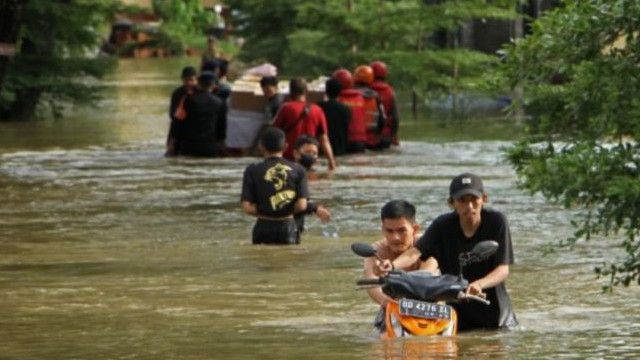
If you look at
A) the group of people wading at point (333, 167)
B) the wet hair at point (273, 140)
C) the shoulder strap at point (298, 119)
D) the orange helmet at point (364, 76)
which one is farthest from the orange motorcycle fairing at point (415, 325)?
the orange helmet at point (364, 76)

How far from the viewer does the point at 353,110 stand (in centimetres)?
3161

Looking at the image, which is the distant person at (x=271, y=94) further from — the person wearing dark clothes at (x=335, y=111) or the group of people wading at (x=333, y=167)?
the person wearing dark clothes at (x=335, y=111)

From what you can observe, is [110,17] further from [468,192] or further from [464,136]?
[468,192]

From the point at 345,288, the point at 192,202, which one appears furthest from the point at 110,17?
the point at 345,288

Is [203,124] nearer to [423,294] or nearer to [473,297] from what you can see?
[473,297]

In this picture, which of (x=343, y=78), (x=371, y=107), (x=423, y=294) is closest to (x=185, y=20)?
(x=371, y=107)

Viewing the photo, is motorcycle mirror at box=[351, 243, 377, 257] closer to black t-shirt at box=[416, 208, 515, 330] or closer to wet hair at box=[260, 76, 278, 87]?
black t-shirt at box=[416, 208, 515, 330]

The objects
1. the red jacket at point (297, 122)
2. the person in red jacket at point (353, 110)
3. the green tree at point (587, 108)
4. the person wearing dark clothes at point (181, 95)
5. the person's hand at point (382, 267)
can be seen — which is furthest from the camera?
the person wearing dark clothes at point (181, 95)

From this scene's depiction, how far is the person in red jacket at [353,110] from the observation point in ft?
102

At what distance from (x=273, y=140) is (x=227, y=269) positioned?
3.94 ft

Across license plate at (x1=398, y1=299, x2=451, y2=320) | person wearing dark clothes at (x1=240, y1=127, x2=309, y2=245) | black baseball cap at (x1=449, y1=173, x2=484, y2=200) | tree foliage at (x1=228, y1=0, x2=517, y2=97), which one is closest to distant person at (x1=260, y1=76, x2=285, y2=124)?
tree foliage at (x1=228, y1=0, x2=517, y2=97)

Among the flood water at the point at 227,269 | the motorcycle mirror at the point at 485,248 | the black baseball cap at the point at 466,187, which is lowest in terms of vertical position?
the flood water at the point at 227,269

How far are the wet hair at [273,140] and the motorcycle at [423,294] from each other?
20.0ft

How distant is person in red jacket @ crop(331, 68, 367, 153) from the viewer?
3099 cm
